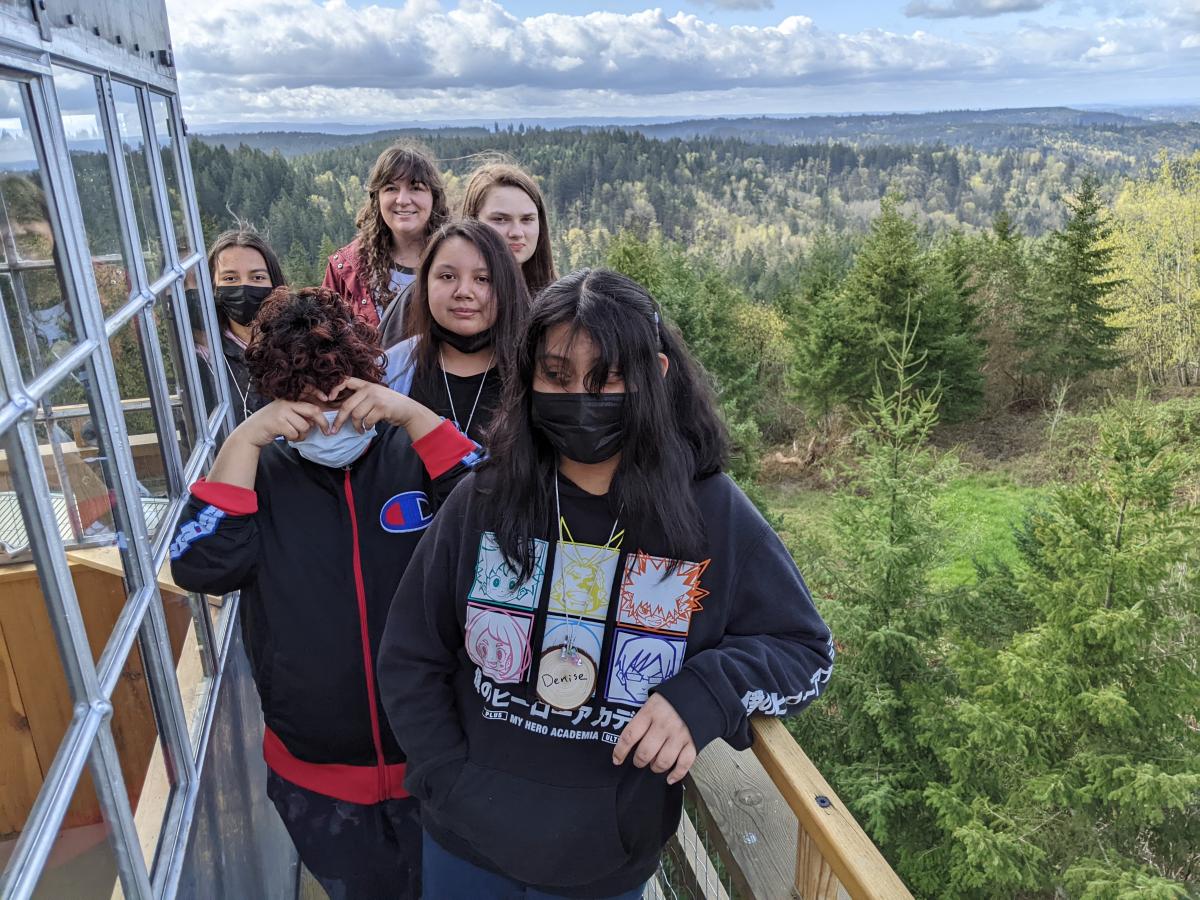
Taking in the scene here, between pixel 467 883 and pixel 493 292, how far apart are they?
144 centimetres

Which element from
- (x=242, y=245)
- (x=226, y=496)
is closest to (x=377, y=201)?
(x=242, y=245)

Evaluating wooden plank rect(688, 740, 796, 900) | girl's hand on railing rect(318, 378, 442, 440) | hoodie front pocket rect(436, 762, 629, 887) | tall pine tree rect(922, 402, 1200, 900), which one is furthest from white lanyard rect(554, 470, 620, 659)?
tall pine tree rect(922, 402, 1200, 900)

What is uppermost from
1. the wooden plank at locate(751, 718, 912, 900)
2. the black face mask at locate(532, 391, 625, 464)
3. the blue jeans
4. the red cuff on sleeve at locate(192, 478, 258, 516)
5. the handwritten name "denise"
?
the black face mask at locate(532, 391, 625, 464)

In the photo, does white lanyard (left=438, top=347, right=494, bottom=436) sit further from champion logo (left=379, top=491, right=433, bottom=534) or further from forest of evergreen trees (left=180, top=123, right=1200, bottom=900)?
forest of evergreen trees (left=180, top=123, right=1200, bottom=900)

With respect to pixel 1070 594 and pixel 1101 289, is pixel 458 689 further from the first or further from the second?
pixel 1101 289

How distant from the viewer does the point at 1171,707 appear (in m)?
7.37

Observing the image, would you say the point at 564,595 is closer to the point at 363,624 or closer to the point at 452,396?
the point at 363,624

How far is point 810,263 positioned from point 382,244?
23.8m

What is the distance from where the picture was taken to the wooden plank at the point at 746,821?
64.5 inches

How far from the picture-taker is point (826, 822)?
4.22 ft

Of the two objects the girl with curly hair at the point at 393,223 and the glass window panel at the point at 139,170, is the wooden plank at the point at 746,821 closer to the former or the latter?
the glass window panel at the point at 139,170

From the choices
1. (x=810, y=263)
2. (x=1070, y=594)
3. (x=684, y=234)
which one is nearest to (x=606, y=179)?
(x=684, y=234)

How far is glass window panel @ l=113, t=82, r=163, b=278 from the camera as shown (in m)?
2.00

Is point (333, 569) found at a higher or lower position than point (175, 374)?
lower
